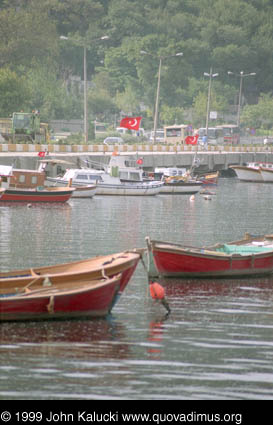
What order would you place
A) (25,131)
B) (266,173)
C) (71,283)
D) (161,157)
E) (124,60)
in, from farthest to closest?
1. (124,60)
2. (266,173)
3. (25,131)
4. (161,157)
5. (71,283)

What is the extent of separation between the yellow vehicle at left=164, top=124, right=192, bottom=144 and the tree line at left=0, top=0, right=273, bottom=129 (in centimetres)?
1853

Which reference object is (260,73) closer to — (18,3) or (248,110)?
(248,110)

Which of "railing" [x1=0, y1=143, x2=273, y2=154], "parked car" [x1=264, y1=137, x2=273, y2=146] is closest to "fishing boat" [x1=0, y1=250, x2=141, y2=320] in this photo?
"railing" [x1=0, y1=143, x2=273, y2=154]

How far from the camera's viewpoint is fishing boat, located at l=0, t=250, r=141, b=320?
26094 millimetres

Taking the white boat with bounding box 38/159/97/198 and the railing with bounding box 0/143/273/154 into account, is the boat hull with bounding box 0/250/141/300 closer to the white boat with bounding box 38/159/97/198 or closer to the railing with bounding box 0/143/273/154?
the white boat with bounding box 38/159/97/198

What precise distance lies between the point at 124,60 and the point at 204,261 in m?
151

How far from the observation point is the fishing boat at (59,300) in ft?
84.8

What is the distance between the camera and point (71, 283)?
27.1m

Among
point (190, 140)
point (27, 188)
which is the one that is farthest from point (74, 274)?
point (190, 140)

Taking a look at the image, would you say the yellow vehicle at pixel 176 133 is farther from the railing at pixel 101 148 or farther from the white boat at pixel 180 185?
the white boat at pixel 180 185

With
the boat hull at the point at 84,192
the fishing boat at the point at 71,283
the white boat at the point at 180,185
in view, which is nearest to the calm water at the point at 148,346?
the fishing boat at the point at 71,283

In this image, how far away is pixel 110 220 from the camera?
55.8 m

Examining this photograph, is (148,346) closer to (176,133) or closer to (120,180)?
(120,180)
